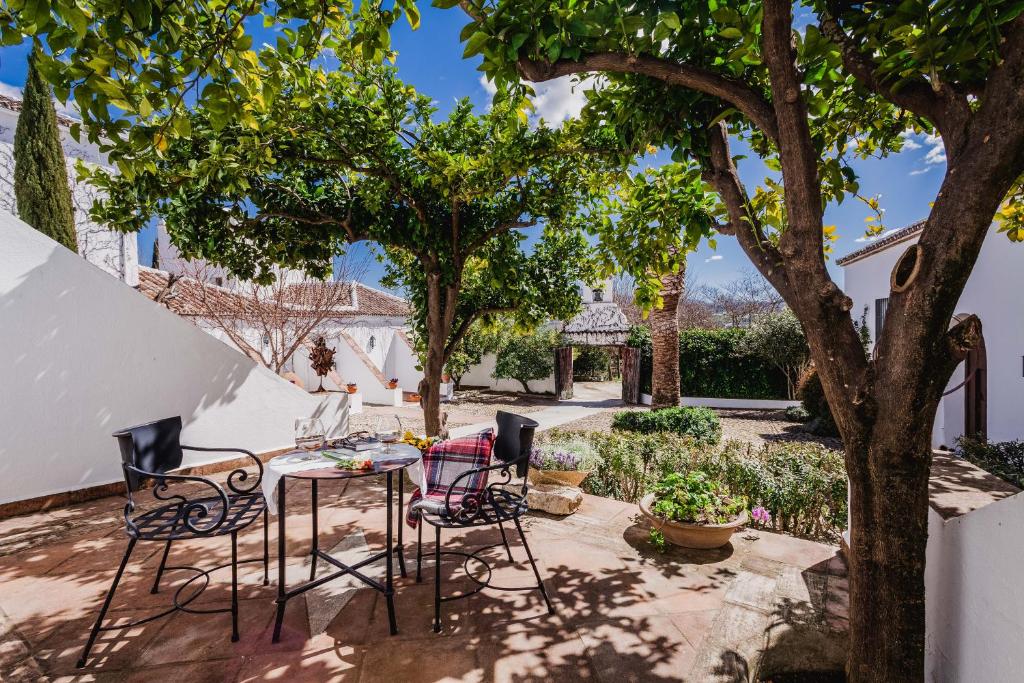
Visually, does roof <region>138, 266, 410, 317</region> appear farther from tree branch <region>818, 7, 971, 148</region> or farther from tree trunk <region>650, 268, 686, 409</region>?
tree branch <region>818, 7, 971, 148</region>

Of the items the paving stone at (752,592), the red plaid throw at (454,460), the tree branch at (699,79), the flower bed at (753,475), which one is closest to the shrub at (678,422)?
the flower bed at (753,475)

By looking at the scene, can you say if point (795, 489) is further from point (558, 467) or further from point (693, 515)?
point (558, 467)

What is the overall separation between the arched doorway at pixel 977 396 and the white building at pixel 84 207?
1619 centimetres

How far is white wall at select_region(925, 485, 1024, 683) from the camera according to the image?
4.86 ft

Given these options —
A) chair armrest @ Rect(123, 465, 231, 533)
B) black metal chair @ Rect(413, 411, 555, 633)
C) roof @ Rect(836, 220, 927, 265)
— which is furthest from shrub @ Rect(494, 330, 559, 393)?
chair armrest @ Rect(123, 465, 231, 533)

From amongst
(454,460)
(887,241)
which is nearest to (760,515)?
(454,460)

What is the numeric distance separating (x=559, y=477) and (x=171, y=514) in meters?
3.25

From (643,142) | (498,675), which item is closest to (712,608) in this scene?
(498,675)

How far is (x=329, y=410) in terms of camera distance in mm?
7582

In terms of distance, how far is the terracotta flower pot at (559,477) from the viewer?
15.9ft

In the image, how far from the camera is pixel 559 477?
4879mm

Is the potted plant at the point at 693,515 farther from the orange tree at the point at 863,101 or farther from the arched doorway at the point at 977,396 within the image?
the arched doorway at the point at 977,396

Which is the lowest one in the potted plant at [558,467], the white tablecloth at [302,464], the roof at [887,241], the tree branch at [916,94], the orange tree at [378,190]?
the potted plant at [558,467]

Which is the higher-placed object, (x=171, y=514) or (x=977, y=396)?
(x=977, y=396)
